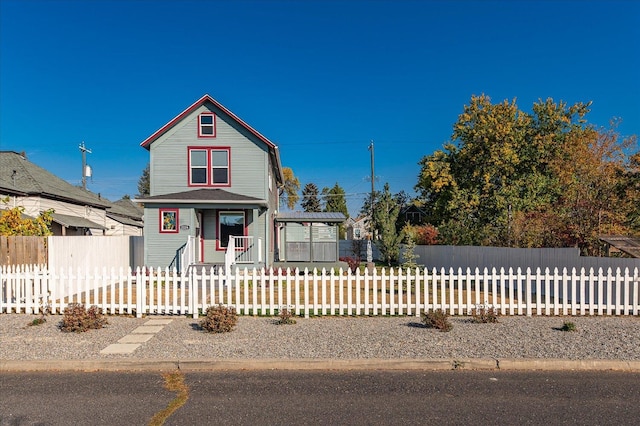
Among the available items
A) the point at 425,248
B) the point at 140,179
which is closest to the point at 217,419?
the point at 425,248

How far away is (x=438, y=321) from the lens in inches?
338

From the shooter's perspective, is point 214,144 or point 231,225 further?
point 231,225

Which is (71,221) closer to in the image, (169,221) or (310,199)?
(169,221)

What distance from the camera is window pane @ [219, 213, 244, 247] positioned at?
20781 mm

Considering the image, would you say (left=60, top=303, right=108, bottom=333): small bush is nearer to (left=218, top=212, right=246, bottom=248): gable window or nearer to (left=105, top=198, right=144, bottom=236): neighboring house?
(left=218, top=212, right=246, bottom=248): gable window

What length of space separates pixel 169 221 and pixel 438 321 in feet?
46.3

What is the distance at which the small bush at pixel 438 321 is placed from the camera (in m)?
8.53

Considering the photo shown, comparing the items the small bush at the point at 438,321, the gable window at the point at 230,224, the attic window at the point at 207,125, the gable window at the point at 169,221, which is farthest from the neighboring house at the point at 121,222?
the small bush at the point at 438,321

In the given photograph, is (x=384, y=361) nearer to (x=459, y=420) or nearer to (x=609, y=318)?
(x=459, y=420)

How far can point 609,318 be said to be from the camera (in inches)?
381

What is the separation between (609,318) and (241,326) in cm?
812

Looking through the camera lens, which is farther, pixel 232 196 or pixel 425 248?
pixel 425 248

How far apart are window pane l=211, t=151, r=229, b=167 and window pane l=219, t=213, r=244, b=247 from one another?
95.9 inches

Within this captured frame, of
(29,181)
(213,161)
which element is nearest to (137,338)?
(213,161)
